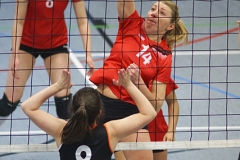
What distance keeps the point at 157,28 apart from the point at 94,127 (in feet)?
4.21

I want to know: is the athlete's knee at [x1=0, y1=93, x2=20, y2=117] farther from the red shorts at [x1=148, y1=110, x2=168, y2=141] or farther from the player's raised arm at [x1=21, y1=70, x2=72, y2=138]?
the player's raised arm at [x1=21, y1=70, x2=72, y2=138]

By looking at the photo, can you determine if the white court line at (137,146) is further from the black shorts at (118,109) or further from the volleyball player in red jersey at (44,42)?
the volleyball player in red jersey at (44,42)

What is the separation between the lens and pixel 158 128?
4723mm

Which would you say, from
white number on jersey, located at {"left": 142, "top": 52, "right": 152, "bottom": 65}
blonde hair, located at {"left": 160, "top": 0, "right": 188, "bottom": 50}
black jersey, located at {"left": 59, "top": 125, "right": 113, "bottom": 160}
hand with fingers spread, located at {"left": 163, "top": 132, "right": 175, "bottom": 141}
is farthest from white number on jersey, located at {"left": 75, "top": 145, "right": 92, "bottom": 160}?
blonde hair, located at {"left": 160, "top": 0, "right": 188, "bottom": 50}

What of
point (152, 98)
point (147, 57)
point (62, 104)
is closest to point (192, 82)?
point (62, 104)

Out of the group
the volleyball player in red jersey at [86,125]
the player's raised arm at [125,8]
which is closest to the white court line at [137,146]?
the volleyball player in red jersey at [86,125]

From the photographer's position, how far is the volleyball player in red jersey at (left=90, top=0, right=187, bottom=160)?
14.3 ft

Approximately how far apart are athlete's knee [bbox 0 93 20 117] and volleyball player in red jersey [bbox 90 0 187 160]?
1337 millimetres

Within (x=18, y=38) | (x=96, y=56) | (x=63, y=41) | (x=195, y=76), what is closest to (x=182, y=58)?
(x=195, y=76)

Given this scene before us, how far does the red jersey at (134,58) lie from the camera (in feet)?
14.4

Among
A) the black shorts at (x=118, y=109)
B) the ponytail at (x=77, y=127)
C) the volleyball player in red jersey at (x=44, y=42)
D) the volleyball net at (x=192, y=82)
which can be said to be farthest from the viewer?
the volleyball player in red jersey at (x=44, y=42)

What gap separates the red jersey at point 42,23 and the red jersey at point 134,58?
107 cm

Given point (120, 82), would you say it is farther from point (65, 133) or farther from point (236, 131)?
point (236, 131)

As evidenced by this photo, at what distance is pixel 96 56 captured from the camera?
7.81 metres
